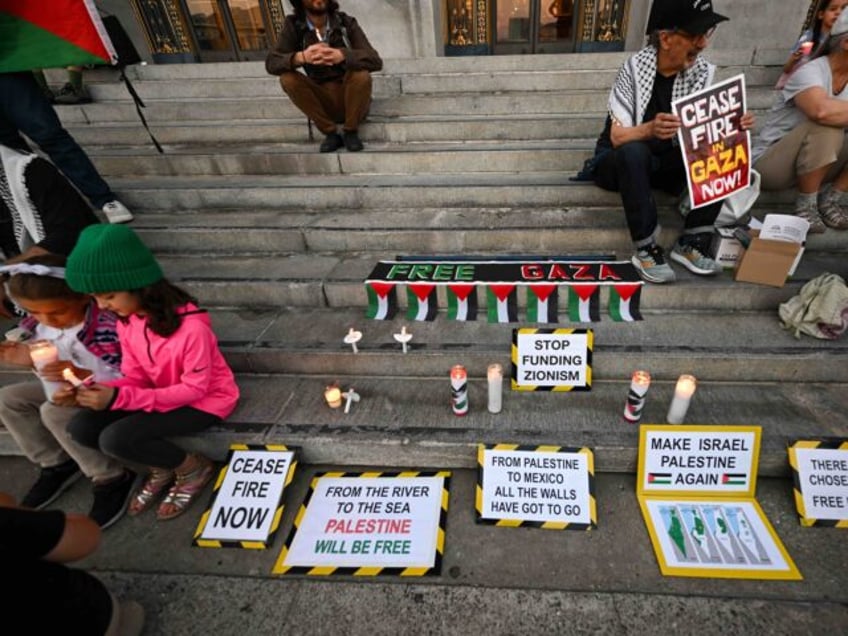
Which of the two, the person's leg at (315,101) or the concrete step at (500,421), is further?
the person's leg at (315,101)

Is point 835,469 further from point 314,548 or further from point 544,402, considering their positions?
point 314,548

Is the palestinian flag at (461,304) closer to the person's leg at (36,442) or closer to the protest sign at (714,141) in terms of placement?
the protest sign at (714,141)

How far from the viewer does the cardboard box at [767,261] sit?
2830mm

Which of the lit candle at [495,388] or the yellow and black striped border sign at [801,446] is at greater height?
the lit candle at [495,388]

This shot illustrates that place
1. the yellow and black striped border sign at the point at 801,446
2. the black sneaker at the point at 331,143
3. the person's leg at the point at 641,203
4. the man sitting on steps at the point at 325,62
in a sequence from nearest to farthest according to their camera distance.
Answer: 1. the yellow and black striped border sign at the point at 801,446
2. the person's leg at the point at 641,203
3. the man sitting on steps at the point at 325,62
4. the black sneaker at the point at 331,143

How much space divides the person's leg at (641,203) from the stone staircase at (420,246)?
0.58 feet

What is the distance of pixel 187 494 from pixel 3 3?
13.7 feet

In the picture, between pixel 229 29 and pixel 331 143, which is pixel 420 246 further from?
pixel 229 29

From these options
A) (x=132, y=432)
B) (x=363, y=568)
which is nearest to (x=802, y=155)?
(x=363, y=568)

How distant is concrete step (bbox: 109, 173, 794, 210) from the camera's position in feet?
13.0

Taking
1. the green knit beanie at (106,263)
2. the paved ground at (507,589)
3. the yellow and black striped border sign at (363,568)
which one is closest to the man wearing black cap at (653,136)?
the paved ground at (507,589)

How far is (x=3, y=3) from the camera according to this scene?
3.17 m

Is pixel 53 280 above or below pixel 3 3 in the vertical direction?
below

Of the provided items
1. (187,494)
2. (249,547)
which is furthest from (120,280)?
(249,547)
